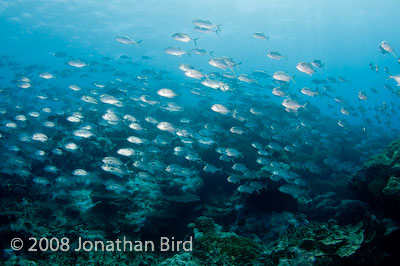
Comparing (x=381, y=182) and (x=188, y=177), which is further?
(x=188, y=177)

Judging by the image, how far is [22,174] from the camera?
9.85m

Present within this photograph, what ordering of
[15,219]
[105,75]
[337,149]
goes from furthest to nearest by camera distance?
1. [105,75]
2. [337,149]
3. [15,219]

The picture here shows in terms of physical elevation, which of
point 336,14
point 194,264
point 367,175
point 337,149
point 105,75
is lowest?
point 105,75

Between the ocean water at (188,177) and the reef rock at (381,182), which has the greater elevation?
the reef rock at (381,182)

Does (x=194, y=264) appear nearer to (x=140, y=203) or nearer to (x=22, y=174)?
(x=140, y=203)

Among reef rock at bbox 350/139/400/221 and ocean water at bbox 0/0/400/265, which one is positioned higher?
reef rock at bbox 350/139/400/221

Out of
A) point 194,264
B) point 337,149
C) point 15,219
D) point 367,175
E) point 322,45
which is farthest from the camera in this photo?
point 322,45

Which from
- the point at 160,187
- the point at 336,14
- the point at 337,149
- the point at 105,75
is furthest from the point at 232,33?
the point at 105,75

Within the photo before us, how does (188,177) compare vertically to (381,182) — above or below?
below

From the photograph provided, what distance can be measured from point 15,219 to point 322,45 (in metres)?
85.8

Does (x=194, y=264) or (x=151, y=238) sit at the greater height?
(x=194, y=264)

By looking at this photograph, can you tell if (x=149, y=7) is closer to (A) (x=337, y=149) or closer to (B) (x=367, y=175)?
(A) (x=337, y=149)

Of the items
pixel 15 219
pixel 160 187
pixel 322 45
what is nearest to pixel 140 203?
pixel 160 187

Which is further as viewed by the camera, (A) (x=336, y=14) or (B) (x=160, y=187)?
(A) (x=336, y=14)
